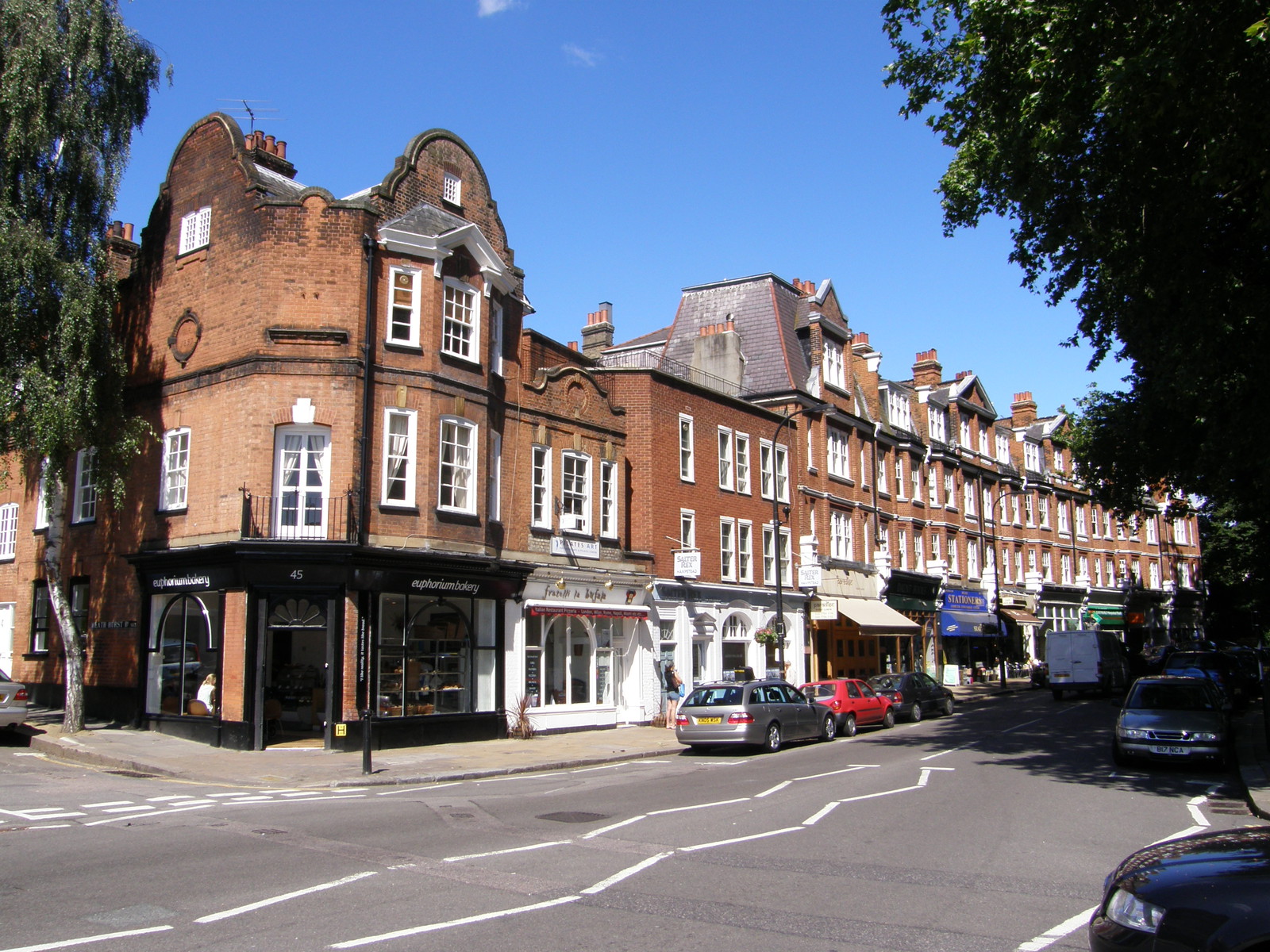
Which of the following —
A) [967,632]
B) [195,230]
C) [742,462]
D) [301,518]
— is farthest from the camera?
[967,632]

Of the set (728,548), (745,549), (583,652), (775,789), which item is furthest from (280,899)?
(745,549)

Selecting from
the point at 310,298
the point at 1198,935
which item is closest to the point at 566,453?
the point at 310,298

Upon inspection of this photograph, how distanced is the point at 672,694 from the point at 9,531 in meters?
20.2

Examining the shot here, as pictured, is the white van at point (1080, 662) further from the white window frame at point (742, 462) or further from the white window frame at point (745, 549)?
the white window frame at point (742, 462)

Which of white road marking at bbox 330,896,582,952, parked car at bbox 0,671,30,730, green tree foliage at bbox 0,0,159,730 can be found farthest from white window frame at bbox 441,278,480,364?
white road marking at bbox 330,896,582,952

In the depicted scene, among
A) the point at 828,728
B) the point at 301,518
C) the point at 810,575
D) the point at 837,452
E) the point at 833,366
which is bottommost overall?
the point at 828,728

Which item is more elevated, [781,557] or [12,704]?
[781,557]

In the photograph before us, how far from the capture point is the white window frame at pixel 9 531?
94.3 ft

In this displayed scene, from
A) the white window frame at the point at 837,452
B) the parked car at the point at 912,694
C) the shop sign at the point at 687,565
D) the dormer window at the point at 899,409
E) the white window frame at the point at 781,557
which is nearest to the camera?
the parked car at the point at 912,694

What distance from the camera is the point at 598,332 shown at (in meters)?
39.6

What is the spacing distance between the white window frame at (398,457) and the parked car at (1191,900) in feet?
58.2

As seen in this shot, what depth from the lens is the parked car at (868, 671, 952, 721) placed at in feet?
95.5

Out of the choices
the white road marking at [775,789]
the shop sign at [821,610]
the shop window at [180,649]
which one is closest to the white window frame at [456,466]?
the shop window at [180,649]

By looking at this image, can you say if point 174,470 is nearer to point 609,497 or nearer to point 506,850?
point 609,497
